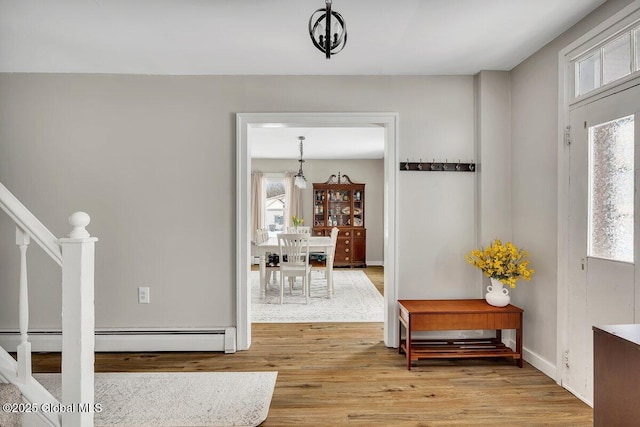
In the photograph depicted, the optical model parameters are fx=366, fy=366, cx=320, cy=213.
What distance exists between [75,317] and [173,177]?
5.95ft

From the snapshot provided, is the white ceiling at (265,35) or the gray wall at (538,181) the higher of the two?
the white ceiling at (265,35)

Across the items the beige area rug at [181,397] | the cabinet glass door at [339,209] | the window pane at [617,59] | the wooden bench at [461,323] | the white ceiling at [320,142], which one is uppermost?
the white ceiling at [320,142]

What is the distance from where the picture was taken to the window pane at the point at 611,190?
2.03 meters

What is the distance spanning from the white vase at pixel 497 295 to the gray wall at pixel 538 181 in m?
0.21

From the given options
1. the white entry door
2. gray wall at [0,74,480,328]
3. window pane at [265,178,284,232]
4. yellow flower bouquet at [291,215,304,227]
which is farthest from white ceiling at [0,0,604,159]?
window pane at [265,178,284,232]

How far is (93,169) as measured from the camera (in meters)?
3.20

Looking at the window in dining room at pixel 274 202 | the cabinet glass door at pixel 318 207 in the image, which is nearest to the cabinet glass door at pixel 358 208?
the cabinet glass door at pixel 318 207

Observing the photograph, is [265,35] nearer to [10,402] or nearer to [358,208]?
[10,402]

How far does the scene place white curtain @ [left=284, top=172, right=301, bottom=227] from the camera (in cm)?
841

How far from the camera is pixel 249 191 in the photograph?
10.6 feet

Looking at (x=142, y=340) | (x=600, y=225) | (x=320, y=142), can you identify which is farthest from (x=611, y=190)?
(x=320, y=142)

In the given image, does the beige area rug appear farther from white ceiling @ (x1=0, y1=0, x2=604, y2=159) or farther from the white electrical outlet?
white ceiling @ (x1=0, y1=0, x2=604, y2=159)

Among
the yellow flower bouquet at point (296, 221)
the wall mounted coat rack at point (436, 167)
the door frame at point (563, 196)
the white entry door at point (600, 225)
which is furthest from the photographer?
the yellow flower bouquet at point (296, 221)

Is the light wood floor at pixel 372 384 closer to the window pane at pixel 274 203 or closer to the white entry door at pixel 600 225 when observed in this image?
the white entry door at pixel 600 225
